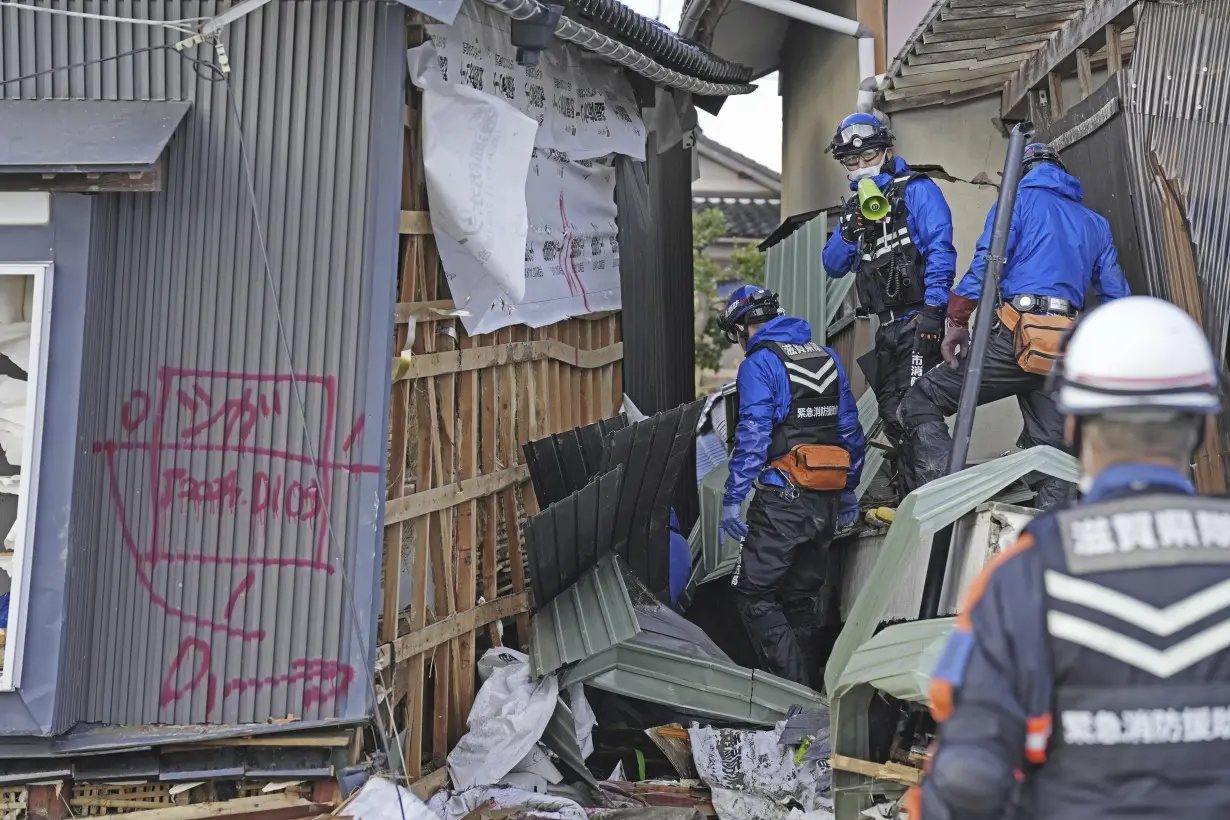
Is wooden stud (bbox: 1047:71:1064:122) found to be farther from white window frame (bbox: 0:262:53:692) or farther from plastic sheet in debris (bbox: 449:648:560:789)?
white window frame (bbox: 0:262:53:692)

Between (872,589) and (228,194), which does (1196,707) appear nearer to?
(872,589)

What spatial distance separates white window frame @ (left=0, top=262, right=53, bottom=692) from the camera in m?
4.91

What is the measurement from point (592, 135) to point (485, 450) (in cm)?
211

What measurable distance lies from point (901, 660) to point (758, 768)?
65.9 inches

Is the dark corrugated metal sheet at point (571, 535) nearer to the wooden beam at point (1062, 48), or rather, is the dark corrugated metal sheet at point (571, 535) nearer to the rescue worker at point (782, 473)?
the rescue worker at point (782, 473)

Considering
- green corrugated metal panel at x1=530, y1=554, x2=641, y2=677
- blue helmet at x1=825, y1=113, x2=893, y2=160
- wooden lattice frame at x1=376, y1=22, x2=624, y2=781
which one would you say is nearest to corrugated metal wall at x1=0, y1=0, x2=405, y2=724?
wooden lattice frame at x1=376, y1=22, x2=624, y2=781

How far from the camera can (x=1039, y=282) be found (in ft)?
19.7

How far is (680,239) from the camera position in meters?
10.7

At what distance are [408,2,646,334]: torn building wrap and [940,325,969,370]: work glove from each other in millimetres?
1935

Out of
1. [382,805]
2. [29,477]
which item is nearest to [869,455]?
[382,805]

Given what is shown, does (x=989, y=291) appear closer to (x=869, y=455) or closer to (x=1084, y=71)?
(x=1084, y=71)

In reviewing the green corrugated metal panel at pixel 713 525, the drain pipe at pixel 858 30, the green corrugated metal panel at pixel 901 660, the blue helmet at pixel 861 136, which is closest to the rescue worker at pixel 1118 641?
the green corrugated metal panel at pixel 901 660

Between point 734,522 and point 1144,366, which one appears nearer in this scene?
point 1144,366

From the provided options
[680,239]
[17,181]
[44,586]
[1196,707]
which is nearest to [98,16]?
[17,181]
